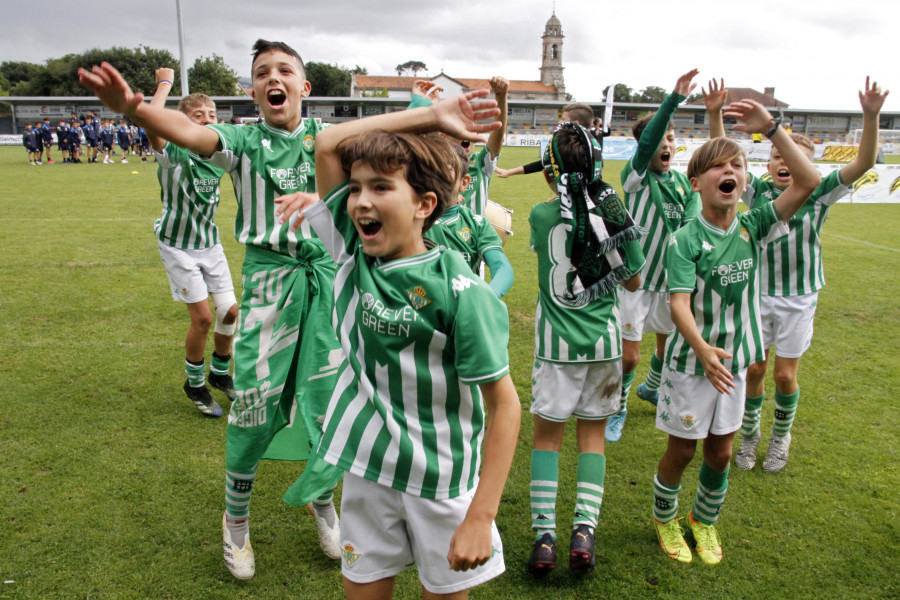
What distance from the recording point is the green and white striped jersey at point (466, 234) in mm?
3898

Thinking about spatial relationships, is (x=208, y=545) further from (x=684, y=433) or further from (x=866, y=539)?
(x=866, y=539)

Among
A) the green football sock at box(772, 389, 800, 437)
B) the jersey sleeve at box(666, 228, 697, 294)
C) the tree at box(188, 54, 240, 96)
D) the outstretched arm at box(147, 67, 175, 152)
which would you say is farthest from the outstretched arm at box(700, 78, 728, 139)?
the tree at box(188, 54, 240, 96)

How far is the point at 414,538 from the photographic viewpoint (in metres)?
2.12

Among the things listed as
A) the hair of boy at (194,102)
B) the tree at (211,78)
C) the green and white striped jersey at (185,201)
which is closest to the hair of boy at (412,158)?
the green and white striped jersey at (185,201)

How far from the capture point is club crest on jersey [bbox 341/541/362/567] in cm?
215

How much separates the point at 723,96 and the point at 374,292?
331 cm

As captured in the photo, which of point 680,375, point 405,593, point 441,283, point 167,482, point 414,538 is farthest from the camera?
point 167,482

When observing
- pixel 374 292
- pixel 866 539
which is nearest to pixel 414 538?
pixel 374 292

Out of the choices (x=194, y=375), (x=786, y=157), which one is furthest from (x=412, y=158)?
(x=194, y=375)

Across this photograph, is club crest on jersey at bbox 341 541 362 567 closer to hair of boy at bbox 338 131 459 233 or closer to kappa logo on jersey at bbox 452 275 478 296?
kappa logo on jersey at bbox 452 275 478 296

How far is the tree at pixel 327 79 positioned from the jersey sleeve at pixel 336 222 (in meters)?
90.2

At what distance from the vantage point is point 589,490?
3.39m

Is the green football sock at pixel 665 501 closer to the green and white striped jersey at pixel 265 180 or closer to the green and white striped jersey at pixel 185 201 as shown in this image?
the green and white striped jersey at pixel 265 180

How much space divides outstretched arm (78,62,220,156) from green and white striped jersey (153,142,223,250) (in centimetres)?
288
